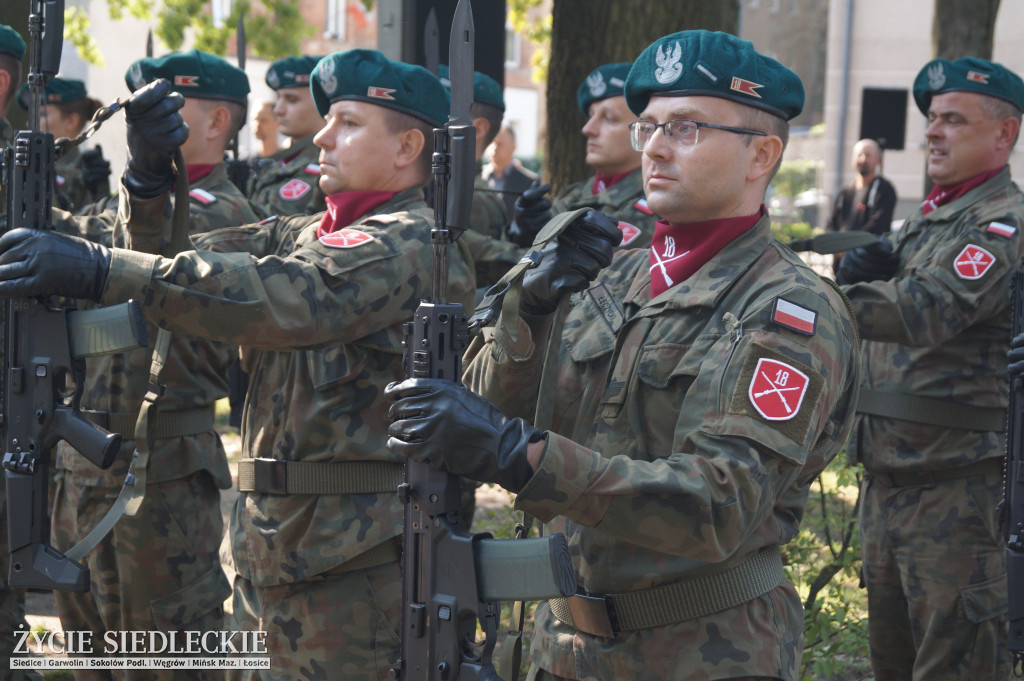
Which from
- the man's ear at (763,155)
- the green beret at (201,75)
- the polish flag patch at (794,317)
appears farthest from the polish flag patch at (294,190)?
the polish flag patch at (794,317)

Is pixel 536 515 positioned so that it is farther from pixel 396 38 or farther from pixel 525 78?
pixel 525 78

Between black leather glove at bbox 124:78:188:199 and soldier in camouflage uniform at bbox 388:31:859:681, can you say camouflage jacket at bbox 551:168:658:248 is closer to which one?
black leather glove at bbox 124:78:188:199

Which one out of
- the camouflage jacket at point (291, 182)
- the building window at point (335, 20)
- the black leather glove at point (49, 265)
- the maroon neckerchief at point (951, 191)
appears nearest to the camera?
the black leather glove at point (49, 265)

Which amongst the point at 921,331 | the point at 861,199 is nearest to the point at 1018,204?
the point at 921,331

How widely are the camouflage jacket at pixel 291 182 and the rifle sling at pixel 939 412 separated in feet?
12.7

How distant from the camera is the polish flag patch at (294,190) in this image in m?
7.44

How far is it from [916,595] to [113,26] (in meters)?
23.7

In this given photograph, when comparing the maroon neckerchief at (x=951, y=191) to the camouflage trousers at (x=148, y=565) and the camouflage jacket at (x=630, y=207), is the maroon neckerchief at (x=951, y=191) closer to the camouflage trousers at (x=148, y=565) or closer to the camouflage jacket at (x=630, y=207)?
the camouflage jacket at (x=630, y=207)

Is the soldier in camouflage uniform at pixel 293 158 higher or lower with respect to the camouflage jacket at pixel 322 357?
higher

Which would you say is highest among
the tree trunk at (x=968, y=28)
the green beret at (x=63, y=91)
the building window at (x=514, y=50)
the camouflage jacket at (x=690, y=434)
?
the building window at (x=514, y=50)

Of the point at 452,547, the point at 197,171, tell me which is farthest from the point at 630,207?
the point at 452,547

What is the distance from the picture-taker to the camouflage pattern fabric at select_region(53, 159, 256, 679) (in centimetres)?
438

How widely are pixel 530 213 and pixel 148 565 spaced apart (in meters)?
2.14

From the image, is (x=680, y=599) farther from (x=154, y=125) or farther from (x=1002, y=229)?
(x=1002, y=229)
